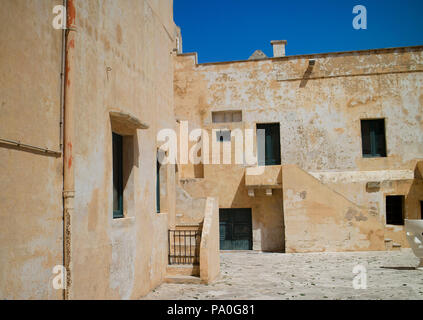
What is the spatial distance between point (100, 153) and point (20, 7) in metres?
2.53

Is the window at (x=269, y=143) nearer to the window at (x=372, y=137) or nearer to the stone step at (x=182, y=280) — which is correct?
the window at (x=372, y=137)

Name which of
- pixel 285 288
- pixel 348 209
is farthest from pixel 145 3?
pixel 348 209

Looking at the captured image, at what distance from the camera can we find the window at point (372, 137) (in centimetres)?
1684

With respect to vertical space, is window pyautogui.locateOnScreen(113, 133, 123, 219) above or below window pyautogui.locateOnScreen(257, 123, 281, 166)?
below

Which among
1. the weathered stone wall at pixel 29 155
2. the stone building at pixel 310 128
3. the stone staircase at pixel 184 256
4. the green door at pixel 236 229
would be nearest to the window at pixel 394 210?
the stone building at pixel 310 128

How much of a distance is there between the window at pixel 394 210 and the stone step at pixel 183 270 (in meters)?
10.1

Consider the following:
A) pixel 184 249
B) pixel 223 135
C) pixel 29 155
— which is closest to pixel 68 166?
pixel 29 155

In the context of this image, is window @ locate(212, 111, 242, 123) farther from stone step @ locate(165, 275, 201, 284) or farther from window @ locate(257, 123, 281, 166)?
stone step @ locate(165, 275, 201, 284)

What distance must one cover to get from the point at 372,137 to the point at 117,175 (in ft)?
40.9

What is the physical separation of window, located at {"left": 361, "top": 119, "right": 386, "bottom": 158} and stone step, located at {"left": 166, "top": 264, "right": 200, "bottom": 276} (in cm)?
1009

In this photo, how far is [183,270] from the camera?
995cm

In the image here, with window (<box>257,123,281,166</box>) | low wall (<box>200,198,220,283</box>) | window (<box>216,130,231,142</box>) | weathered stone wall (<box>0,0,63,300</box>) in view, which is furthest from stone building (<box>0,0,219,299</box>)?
window (<box>257,123,281,166</box>)

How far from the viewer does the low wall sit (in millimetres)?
9438
